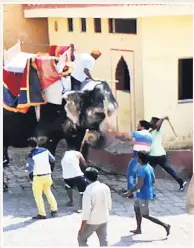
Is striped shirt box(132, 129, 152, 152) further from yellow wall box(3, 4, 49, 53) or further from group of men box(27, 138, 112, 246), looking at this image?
yellow wall box(3, 4, 49, 53)

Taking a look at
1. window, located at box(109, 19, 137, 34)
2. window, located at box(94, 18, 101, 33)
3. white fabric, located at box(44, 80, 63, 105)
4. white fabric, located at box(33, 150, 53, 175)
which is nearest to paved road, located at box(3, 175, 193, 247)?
white fabric, located at box(33, 150, 53, 175)

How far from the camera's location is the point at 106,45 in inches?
373

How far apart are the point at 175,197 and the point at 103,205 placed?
210 centimetres

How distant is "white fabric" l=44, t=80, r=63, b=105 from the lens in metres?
7.69

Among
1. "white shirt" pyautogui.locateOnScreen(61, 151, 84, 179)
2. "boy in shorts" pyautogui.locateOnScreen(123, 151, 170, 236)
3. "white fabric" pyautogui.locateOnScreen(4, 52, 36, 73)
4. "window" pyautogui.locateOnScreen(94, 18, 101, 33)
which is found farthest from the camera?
"window" pyautogui.locateOnScreen(94, 18, 101, 33)

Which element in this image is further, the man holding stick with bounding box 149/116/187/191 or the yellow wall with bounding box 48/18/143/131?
the yellow wall with bounding box 48/18/143/131

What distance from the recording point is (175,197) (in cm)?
763

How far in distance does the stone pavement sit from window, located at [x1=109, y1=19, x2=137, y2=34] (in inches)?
85.8

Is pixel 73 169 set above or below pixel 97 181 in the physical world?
below

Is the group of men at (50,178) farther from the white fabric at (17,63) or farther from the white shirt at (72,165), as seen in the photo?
the white fabric at (17,63)

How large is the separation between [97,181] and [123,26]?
379 centimetres

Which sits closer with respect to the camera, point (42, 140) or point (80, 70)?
point (80, 70)

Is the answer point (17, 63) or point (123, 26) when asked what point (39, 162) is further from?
point (123, 26)

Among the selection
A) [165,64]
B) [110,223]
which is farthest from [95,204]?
[165,64]
